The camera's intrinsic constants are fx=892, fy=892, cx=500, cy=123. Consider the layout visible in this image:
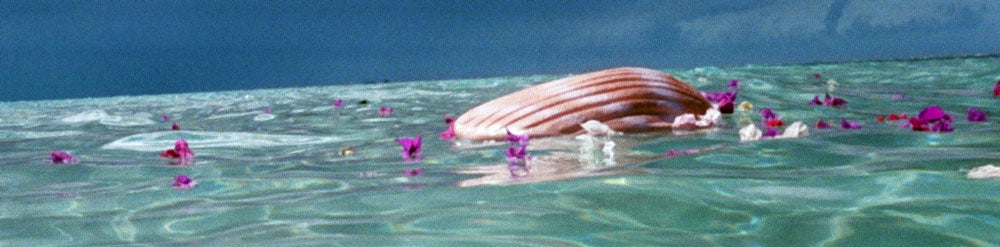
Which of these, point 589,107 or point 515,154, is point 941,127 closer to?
point 589,107

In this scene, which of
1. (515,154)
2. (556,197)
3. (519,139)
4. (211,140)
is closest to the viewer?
(556,197)

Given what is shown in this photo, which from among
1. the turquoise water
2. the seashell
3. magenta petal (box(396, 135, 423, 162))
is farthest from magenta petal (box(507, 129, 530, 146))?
magenta petal (box(396, 135, 423, 162))

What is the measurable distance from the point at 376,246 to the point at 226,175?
7.14 ft

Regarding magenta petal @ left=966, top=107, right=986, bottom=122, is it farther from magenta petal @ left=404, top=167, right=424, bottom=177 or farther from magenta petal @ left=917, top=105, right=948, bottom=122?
magenta petal @ left=404, top=167, right=424, bottom=177

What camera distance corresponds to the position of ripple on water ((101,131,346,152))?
243 inches

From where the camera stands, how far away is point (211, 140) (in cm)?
657

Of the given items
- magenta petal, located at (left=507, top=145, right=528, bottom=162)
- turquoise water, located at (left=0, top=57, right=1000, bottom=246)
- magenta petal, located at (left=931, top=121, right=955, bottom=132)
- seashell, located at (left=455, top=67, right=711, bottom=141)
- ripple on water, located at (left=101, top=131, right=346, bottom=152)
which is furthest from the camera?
ripple on water, located at (left=101, top=131, right=346, bottom=152)

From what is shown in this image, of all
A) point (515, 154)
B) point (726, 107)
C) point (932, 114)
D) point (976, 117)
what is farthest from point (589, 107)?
point (976, 117)

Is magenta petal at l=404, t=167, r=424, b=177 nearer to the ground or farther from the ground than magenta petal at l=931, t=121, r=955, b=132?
farther from the ground

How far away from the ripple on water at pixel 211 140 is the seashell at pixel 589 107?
4.24ft

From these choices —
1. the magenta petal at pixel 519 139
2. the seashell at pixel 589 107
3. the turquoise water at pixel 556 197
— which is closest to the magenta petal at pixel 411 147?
the turquoise water at pixel 556 197

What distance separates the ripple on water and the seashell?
1293 millimetres

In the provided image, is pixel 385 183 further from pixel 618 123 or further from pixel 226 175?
pixel 618 123

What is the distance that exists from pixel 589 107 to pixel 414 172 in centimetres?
191
